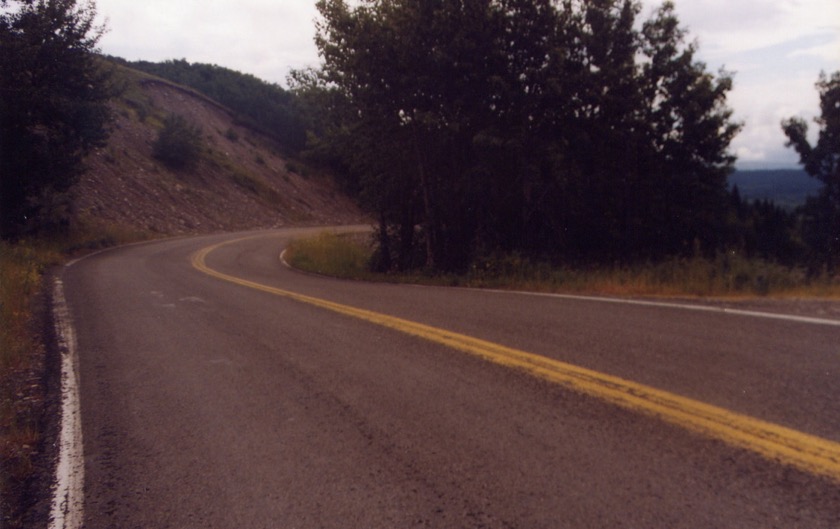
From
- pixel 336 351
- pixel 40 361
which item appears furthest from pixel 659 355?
pixel 40 361

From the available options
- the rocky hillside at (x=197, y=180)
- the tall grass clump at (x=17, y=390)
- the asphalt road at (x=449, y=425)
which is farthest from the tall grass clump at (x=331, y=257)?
the rocky hillside at (x=197, y=180)

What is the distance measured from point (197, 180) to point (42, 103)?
2890 centimetres

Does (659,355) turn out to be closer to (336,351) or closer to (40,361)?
(336,351)

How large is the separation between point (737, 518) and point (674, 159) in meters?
21.3

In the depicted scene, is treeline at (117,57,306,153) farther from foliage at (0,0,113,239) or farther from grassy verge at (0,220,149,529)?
grassy verge at (0,220,149,529)

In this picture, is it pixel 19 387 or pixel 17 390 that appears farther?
pixel 19 387

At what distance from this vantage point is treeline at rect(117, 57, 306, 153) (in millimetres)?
75562

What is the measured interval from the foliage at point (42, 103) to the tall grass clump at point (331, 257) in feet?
32.4

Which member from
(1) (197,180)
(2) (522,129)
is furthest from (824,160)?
(1) (197,180)

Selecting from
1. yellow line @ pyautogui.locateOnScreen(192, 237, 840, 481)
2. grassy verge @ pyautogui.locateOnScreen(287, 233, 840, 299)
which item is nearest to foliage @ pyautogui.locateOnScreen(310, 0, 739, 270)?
grassy verge @ pyautogui.locateOnScreen(287, 233, 840, 299)

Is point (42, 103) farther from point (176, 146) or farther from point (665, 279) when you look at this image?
point (176, 146)

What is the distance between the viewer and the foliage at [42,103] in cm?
2398

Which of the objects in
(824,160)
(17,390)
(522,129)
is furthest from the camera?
(824,160)

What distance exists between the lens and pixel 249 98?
3012 inches
